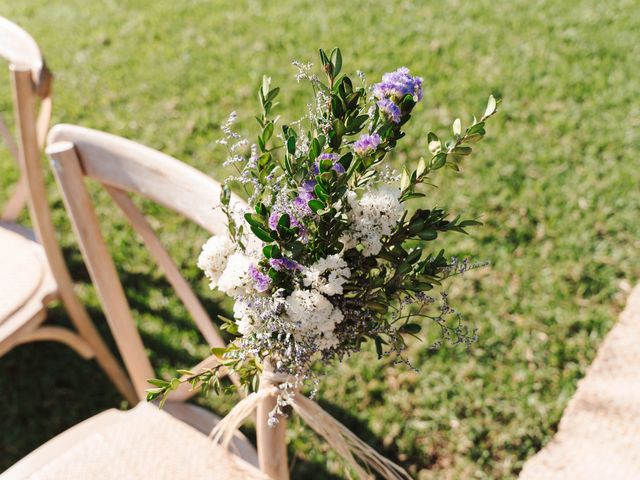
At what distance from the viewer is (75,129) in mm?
1501

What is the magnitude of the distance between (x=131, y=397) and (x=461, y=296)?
1315 mm

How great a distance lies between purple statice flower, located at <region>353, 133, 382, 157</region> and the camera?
931 millimetres

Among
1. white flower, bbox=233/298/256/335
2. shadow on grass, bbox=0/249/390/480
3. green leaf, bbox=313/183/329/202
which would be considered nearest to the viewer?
green leaf, bbox=313/183/329/202

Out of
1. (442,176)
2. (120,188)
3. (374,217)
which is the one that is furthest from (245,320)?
(442,176)

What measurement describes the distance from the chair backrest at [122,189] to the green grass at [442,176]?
2.79ft

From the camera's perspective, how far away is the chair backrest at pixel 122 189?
1413mm

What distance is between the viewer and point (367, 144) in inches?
36.8

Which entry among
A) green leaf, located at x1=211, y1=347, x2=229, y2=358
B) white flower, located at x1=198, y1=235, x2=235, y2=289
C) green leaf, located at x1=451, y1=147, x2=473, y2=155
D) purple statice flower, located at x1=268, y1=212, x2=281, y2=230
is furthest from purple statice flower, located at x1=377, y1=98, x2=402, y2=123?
green leaf, located at x1=211, y1=347, x2=229, y2=358

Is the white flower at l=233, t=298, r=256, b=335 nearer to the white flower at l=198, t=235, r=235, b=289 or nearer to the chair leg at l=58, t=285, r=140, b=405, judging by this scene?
the white flower at l=198, t=235, r=235, b=289

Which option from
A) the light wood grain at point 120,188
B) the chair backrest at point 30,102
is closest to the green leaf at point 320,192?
the light wood grain at point 120,188

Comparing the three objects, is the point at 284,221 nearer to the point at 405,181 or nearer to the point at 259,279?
the point at 259,279

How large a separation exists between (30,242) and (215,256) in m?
1.34

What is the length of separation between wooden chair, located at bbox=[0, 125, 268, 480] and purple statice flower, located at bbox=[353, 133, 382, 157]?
502mm

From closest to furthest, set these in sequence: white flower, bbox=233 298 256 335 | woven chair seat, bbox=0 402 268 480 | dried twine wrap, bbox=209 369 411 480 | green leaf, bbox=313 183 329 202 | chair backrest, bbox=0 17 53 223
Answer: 1. green leaf, bbox=313 183 329 202
2. white flower, bbox=233 298 256 335
3. dried twine wrap, bbox=209 369 411 480
4. woven chair seat, bbox=0 402 268 480
5. chair backrest, bbox=0 17 53 223
